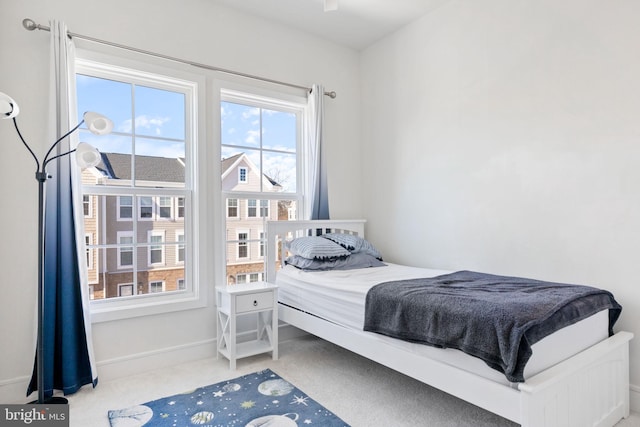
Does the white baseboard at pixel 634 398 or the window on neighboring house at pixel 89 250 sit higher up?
the window on neighboring house at pixel 89 250

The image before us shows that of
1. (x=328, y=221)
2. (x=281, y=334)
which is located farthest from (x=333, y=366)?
(x=328, y=221)

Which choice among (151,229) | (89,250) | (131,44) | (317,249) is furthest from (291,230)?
(131,44)

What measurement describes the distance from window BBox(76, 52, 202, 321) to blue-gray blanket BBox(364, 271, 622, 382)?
5.42 ft

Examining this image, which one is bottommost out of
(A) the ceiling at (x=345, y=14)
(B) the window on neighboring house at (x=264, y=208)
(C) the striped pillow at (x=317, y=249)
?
(C) the striped pillow at (x=317, y=249)

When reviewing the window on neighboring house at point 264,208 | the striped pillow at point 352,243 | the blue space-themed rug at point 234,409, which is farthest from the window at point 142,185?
the striped pillow at point 352,243

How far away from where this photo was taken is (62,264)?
2406 millimetres

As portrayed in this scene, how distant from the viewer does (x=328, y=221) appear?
3.60 metres

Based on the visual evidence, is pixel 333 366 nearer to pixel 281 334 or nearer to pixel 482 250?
pixel 281 334

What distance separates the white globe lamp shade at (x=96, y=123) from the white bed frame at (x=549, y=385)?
5.95 ft

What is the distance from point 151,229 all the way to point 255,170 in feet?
3.33

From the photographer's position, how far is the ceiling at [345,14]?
3.19 meters

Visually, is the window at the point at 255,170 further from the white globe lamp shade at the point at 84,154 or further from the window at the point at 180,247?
the white globe lamp shade at the point at 84,154

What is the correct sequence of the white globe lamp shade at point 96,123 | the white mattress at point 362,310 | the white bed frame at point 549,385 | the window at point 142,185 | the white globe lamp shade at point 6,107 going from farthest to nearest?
the window at point 142,185
the white globe lamp shade at point 96,123
the white globe lamp shade at point 6,107
the white mattress at point 362,310
the white bed frame at point 549,385

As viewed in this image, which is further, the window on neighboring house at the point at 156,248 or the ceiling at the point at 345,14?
the ceiling at the point at 345,14
